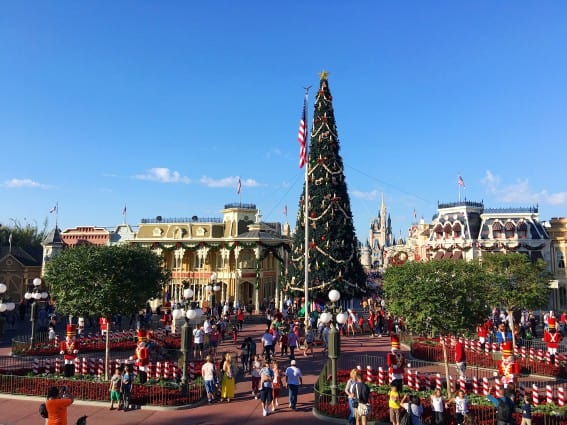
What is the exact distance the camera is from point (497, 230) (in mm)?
45188

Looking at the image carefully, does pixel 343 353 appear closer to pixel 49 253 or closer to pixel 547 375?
pixel 547 375

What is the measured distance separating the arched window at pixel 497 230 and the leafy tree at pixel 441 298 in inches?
1291

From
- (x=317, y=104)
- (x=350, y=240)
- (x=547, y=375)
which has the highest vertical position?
(x=317, y=104)

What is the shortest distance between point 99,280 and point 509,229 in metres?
40.0

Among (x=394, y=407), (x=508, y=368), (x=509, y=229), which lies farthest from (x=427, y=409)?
(x=509, y=229)

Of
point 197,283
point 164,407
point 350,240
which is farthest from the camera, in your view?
point 197,283

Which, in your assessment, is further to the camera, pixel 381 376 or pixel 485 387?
pixel 381 376

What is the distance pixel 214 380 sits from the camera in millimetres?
14992

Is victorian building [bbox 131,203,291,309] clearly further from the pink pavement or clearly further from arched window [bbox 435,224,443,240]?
the pink pavement

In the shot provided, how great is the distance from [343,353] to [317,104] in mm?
20523

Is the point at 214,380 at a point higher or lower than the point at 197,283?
lower

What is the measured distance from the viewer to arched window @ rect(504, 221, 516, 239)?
4444cm

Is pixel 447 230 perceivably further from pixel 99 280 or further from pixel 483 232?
pixel 99 280

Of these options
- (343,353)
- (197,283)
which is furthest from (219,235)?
(343,353)
